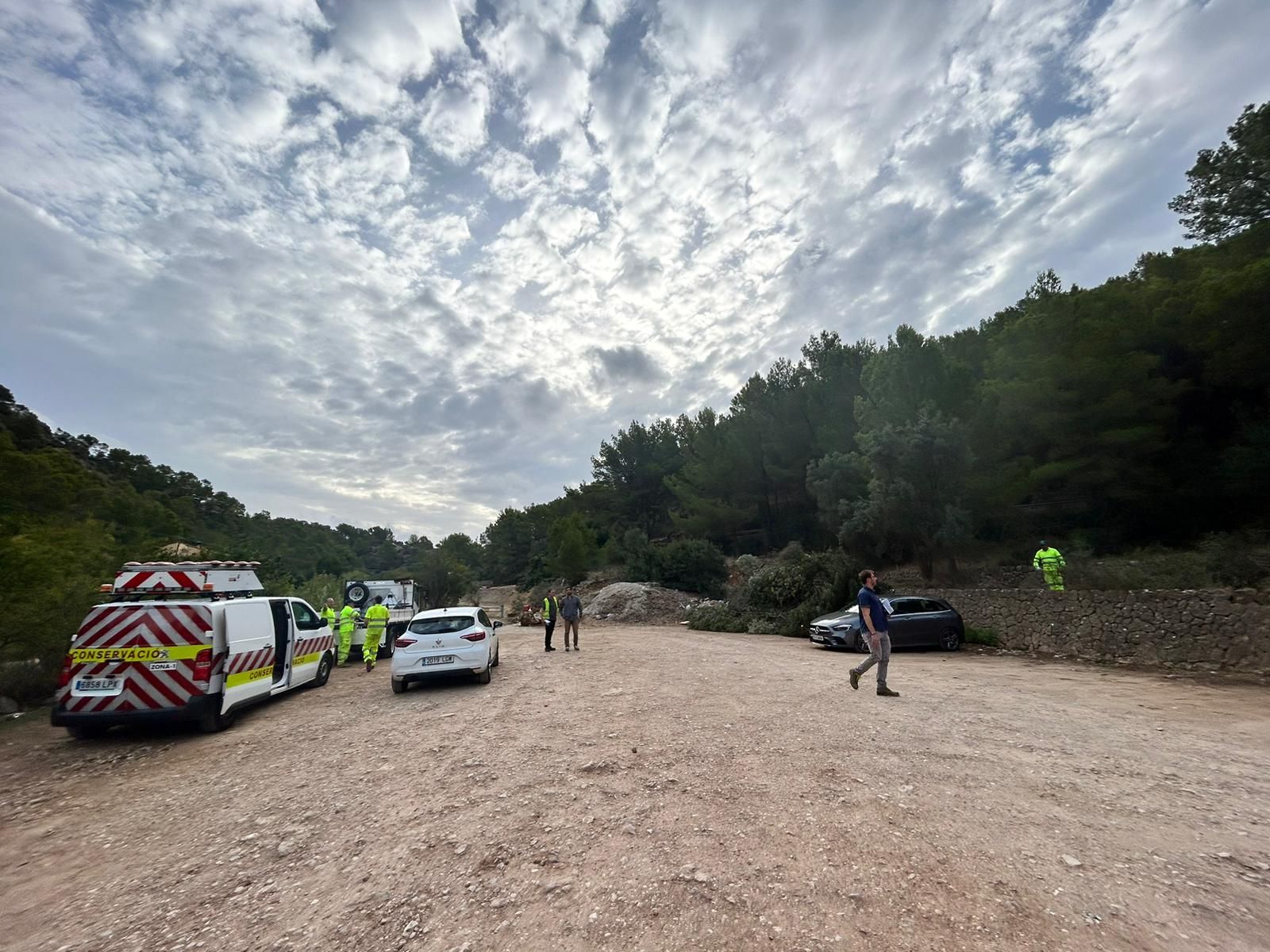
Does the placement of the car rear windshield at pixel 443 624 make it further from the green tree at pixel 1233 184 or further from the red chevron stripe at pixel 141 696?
the green tree at pixel 1233 184

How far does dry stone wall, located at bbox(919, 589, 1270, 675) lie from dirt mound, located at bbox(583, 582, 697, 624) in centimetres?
1801

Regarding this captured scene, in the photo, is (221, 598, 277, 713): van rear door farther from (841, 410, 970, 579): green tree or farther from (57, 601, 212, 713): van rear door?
(841, 410, 970, 579): green tree

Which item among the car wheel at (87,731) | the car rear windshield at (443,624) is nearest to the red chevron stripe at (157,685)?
the car wheel at (87,731)

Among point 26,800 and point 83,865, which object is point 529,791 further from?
point 26,800

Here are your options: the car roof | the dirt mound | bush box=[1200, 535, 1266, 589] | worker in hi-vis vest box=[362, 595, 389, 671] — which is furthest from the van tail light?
the dirt mound

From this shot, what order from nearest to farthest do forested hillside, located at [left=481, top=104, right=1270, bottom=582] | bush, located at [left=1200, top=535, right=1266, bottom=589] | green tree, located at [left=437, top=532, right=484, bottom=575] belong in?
bush, located at [left=1200, top=535, right=1266, bottom=589] < forested hillside, located at [left=481, top=104, right=1270, bottom=582] < green tree, located at [left=437, top=532, right=484, bottom=575]

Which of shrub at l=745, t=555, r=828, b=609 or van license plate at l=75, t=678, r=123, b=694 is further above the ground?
shrub at l=745, t=555, r=828, b=609

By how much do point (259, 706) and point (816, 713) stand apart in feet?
30.0

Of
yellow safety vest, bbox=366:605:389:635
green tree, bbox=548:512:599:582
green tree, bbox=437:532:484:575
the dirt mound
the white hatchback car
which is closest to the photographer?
the white hatchback car

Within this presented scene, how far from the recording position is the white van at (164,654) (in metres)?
6.90

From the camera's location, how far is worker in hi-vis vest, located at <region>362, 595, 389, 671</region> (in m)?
14.0

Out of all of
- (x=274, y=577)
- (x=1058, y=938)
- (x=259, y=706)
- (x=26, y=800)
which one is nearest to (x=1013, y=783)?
(x=1058, y=938)

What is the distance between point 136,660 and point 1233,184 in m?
34.7

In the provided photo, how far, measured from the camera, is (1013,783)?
4.68m
